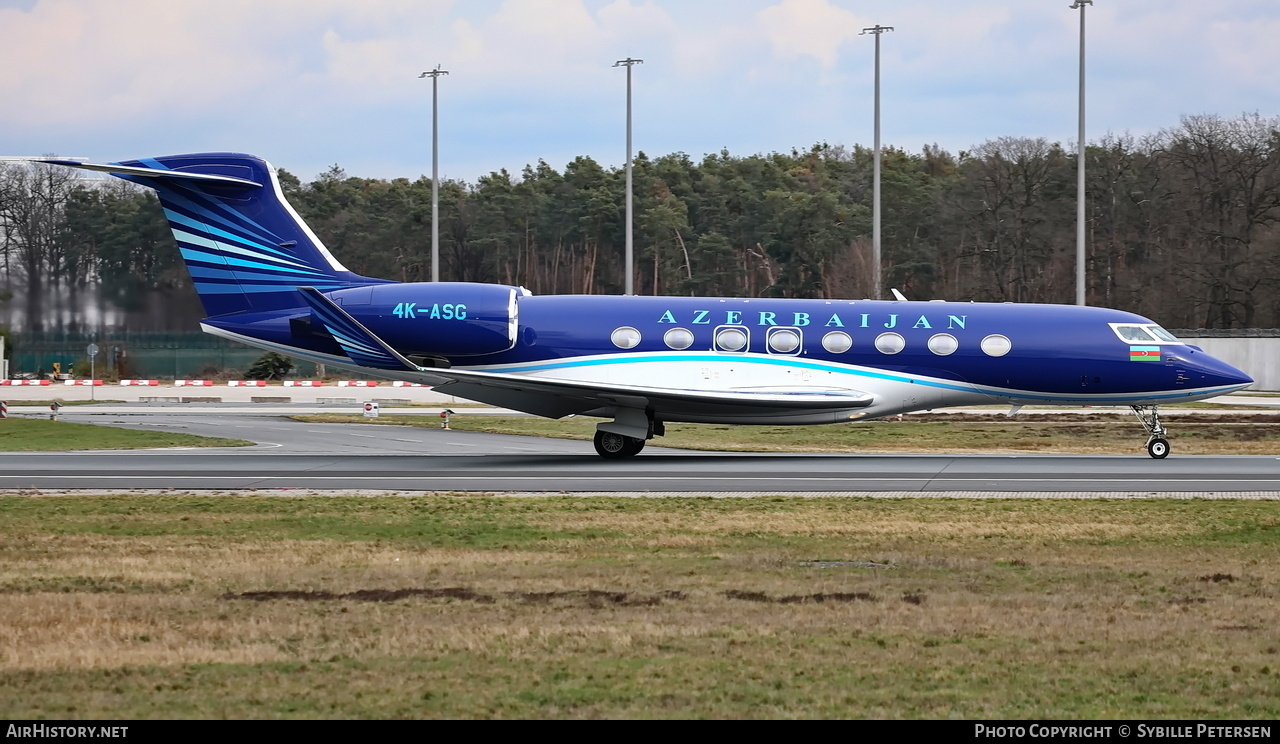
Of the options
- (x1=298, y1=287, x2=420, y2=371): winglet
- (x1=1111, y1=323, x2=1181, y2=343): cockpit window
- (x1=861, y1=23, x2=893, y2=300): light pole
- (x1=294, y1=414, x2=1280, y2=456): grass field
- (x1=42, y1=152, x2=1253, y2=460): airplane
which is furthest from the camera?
(x1=861, y1=23, x2=893, y2=300): light pole

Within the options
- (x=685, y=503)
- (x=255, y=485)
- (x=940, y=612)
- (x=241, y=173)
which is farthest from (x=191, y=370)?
(x=940, y=612)

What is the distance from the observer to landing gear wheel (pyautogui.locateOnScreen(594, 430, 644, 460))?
85.3ft

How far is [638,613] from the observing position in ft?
33.9

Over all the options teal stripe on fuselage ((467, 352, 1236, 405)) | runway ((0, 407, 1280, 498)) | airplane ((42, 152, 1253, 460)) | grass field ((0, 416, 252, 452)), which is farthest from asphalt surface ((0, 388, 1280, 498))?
teal stripe on fuselage ((467, 352, 1236, 405))

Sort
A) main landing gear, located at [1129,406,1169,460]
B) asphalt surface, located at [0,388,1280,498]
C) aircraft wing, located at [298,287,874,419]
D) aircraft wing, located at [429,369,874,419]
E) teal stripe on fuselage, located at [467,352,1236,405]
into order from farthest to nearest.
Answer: main landing gear, located at [1129,406,1169,460]
teal stripe on fuselage, located at [467,352,1236,405]
aircraft wing, located at [429,369,874,419]
aircraft wing, located at [298,287,874,419]
asphalt surface, located at [0,388,1280,498]

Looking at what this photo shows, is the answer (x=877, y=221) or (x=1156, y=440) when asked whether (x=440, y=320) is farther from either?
(x=877, y=221)

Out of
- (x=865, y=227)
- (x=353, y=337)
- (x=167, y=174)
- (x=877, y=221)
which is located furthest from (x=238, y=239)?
(x=865, y=227)

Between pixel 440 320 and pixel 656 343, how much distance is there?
4074 millimetres

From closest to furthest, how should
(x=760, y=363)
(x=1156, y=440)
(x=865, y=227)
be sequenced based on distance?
(x=760, y=363) < (x=1156, y=440) < (x=865, y=227)

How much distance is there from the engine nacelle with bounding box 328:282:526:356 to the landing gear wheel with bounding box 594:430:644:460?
246 cm

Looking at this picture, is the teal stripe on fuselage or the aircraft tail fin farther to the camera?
the aircraft tail fin

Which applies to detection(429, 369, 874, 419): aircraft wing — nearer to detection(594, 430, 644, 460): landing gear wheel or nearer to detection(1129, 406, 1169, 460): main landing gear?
detection(594, 430, 644, 460): landing gear wheel

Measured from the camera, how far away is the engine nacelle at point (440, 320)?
84.7ft

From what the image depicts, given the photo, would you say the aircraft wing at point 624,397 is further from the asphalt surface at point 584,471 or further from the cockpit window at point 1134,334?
the cockpit window at point 1134,334
